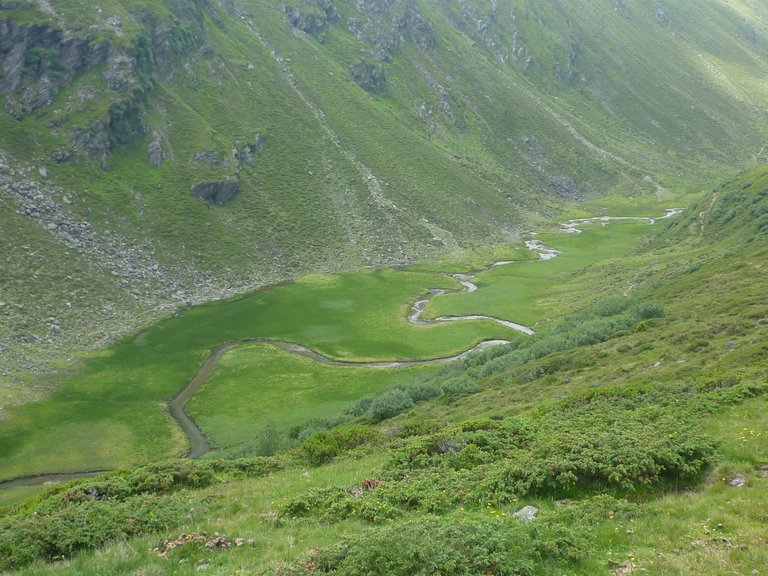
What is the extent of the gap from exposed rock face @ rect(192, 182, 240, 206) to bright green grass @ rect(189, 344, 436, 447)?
230ft

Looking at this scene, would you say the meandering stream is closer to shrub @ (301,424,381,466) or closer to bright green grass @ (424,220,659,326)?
A: bright green grass @ (424,220,659,326)

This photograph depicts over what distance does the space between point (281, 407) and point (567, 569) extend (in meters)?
66.3

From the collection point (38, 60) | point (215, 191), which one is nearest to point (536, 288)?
point (215, 191)

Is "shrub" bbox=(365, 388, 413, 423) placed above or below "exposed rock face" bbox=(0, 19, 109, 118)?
above

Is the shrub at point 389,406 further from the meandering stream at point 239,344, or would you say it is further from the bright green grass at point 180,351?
the bright green grass at point 180,351

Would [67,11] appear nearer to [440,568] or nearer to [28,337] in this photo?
[28,337]

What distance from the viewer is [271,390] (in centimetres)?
8106

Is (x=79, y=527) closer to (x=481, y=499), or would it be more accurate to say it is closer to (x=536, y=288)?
(x=481, y=499)

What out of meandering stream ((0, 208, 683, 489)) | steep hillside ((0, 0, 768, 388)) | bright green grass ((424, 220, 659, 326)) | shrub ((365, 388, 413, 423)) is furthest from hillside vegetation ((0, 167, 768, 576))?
bright green grass ((424, 220, 659, 326))

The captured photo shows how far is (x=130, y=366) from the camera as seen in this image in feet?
281

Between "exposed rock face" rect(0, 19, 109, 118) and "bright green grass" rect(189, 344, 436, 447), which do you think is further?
"exposed rock face" rect(0, 19, 109, 118)

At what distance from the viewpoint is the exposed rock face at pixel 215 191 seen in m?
150

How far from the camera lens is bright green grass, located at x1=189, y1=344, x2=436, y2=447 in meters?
70.4

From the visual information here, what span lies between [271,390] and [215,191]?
Answer: 90.2 metres
